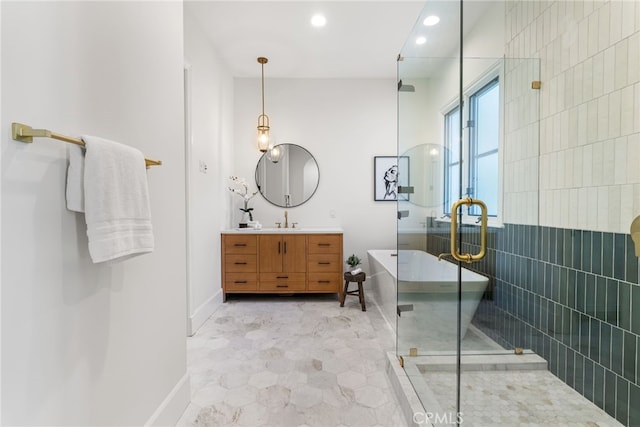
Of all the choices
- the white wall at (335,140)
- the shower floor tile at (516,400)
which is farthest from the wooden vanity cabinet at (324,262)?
the shower floor tile at (516,400)

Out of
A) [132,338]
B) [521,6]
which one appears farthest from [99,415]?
[521,6]

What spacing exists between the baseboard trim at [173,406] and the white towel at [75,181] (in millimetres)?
1006

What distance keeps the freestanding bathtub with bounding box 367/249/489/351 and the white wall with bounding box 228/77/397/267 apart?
168 centimetres

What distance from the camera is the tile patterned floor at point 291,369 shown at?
159 centimetres

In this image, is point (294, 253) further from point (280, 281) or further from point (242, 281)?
point (242, 281)

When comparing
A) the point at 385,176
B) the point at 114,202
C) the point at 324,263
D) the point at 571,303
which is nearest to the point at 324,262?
the point at 324,263

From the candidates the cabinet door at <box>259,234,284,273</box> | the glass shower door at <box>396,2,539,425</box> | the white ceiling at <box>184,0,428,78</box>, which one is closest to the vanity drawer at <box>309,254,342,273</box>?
the cabinet door at <box>259,234,284,273</box>

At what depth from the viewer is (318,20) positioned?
110 inches

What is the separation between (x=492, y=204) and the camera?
1826 mm

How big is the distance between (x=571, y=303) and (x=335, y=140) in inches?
120

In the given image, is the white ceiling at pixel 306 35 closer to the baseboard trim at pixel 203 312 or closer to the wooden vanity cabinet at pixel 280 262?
the wooden vanity cabinet at pixel 280 262

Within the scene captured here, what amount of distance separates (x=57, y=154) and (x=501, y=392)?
2.17 metres

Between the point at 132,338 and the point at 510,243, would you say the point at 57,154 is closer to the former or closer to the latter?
the point at 132,338

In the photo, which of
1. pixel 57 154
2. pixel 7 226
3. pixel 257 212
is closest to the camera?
pixel 7 226
